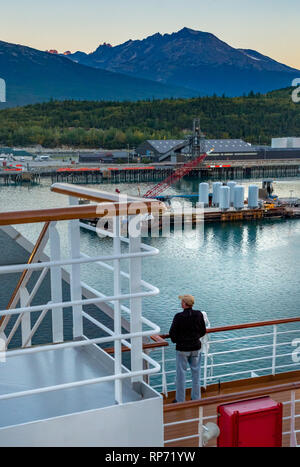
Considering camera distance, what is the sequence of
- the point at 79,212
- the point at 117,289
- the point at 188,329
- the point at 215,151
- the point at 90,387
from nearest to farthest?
the point at 79,212 < the point at 117,289 < the point at 90,387 < the point at 188,329 < the point at 215,151

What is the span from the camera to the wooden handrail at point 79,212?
1.56m

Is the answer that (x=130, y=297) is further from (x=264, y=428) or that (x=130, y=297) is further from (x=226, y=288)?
(x=226, y=288)

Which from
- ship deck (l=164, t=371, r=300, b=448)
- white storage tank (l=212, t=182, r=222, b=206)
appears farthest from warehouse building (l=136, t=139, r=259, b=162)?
ship deck (l=164, t=371, r=300, b=448)

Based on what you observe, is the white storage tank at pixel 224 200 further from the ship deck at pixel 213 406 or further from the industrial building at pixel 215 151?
the industrial building at pixel 215 151

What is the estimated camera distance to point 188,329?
3.21 metres

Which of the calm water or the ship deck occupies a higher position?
the ship deck

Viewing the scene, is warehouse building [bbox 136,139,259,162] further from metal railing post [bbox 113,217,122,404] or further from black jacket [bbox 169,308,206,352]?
metal railing post [bbox 113,217,122,404]

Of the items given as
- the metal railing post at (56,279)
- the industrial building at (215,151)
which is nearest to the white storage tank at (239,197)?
the metal railing post at (56,279)

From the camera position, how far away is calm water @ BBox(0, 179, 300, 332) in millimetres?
14586

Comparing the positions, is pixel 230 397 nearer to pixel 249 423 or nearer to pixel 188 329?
pixel 249 423

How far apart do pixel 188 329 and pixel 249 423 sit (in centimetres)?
110

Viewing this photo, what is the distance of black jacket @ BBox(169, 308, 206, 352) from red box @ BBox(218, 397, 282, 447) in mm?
964

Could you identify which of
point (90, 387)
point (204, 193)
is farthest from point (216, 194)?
point (90, 387)
